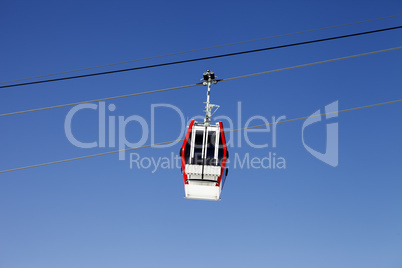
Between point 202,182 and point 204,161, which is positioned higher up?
point 204,161

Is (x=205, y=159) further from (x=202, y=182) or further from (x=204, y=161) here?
(x=202, y=182)

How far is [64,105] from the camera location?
1438cm

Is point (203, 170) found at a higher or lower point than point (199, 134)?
lower

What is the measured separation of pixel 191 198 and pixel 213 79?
3537mm

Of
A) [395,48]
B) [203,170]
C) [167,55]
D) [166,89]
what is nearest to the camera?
[395,48]

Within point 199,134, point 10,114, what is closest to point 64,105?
point 10,114

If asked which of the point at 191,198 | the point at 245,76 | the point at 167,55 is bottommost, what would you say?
the point at 191,198

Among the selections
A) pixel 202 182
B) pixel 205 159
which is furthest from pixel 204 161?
pixel 202 182

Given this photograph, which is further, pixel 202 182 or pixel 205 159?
pixel 205 159

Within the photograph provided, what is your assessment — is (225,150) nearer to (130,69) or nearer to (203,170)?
(203,170)

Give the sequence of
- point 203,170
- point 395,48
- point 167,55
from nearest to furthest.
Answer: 1. point 395,48
2. point 203,170
3. point 167,55

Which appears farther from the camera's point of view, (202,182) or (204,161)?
(204,161)

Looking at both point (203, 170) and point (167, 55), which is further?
point (167, 55)

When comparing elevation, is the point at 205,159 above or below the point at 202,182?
above
